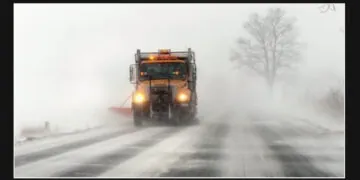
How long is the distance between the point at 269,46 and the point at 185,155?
46.4 m

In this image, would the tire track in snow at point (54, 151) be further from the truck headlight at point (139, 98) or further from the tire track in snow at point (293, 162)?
the tire track in snow at point (293, 162)

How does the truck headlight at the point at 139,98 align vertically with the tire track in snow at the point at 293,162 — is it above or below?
above

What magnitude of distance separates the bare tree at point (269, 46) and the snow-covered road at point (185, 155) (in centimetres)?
3623

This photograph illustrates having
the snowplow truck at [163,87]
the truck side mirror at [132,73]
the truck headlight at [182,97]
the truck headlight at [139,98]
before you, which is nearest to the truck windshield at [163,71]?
the snowplow truck at [163,87]

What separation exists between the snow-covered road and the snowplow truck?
423cm

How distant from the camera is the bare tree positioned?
54438 millimetres

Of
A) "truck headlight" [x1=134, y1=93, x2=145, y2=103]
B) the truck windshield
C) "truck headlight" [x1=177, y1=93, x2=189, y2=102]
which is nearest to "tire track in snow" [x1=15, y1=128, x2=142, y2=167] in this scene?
"truck headlight" [x1=134, y1=93, x2=145, y2=103]

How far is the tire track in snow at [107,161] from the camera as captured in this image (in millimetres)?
10101

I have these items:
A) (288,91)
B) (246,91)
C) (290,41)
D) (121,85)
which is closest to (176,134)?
(121,85)

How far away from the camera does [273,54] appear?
190ft

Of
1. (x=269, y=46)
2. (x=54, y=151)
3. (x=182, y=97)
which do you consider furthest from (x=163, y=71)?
(x=269, y=46)

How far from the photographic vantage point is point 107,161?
38.7 feet

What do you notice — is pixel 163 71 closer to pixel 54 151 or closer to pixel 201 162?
pixel 54 151
